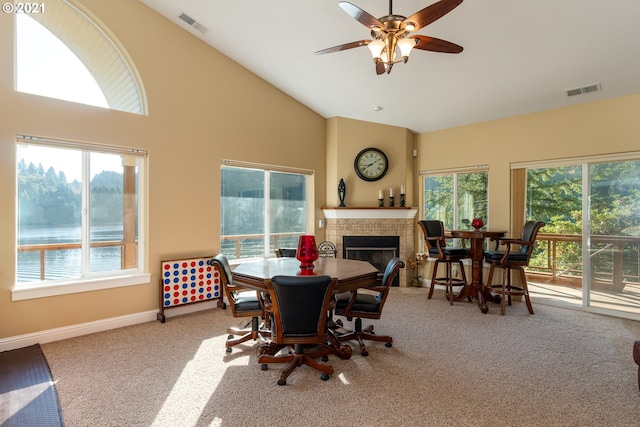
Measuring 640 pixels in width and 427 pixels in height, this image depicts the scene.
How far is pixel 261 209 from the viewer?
16.8 feet

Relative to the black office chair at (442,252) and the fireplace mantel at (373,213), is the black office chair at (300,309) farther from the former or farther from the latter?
the fireplace mantel at (373,213)

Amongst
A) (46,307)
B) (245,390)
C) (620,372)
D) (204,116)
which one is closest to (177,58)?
(204,116)

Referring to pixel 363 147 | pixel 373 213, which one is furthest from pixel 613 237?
pixel 363 147

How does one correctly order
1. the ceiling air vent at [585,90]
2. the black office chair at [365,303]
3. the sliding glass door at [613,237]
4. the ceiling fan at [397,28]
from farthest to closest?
the sliding glass door at [613,237]
the ceiling air vent at [585,90]
the black office chair at [365,303]
the ceiling fan at [397,28]

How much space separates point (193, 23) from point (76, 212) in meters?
2.52

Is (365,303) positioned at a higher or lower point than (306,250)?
lower

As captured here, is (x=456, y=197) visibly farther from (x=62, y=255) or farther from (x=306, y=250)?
(x=62, y=255)

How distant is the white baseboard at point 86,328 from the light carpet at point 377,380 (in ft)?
0.36

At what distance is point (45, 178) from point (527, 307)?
564cm

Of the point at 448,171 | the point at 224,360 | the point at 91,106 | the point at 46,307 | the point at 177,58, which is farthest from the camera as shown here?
the point at 448,171

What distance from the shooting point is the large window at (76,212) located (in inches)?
126

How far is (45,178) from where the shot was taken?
329 centimetres

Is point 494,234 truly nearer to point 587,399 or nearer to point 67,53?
point 587,399

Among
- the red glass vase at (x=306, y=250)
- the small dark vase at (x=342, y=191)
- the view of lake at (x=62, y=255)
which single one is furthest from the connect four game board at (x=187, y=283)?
the small dark vase at (x=342, y=191)
